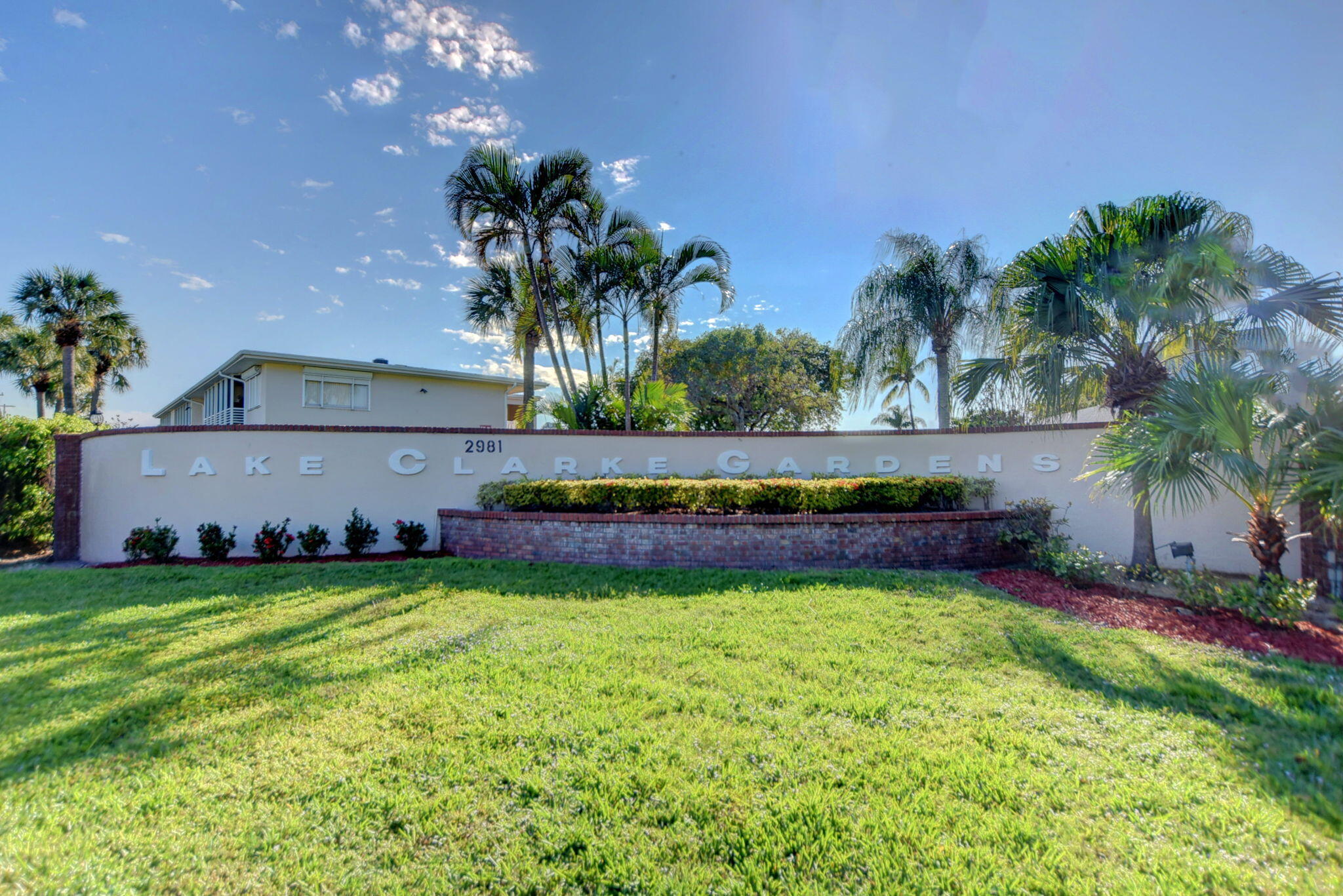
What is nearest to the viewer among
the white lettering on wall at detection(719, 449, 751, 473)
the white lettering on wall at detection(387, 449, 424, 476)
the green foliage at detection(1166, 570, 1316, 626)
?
the green foliage at detection(1166, 570, 1316, 626)

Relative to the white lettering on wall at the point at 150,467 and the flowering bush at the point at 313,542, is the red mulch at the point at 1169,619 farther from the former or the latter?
the white lettering on wall at the point at 150,467

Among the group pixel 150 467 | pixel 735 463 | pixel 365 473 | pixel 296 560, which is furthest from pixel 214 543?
pixel 735 463

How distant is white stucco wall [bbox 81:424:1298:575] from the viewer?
29.7 ft

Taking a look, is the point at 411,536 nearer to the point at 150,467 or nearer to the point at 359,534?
the point at 359,534

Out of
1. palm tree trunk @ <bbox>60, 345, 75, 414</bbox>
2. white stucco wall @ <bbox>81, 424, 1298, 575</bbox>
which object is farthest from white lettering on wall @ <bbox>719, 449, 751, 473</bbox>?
palm tree trunk @ <bbox>60, 345, 75, 414</bbox>

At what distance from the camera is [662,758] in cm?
296

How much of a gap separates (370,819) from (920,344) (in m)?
15.2

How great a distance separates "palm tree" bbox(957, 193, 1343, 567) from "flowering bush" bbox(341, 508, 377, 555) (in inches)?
406

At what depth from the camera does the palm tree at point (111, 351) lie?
20.1 meters

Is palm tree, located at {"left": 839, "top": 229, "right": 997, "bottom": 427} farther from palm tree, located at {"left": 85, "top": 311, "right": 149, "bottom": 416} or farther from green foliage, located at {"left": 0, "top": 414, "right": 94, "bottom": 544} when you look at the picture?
palm tree, located at {"left": 85, "top": 311, "right": 149, "bottom": 416}

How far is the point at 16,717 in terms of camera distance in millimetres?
3479

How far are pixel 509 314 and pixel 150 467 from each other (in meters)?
9.66

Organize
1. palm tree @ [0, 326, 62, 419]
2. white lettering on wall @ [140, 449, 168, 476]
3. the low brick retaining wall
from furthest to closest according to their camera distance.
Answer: palm tree @ [0, 326, 62, 419]
white lettering on wall @ [140, 449, 168, 476]
the low brick retaining wall

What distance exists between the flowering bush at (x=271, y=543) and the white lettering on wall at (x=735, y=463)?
727cm
